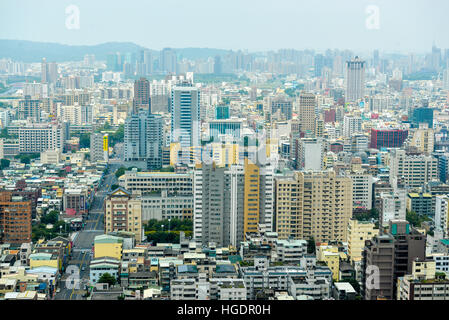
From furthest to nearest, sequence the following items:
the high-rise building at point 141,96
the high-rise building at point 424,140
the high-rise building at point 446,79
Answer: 1. the high-rise building at point 141,96
2. the high-rise building at point 424,140
3. the high-rise building at point 446,79

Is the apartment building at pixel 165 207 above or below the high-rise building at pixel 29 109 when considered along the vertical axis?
below

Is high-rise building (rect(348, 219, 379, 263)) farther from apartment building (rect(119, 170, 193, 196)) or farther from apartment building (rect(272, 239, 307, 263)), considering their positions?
apartment building (rect(119, 170, 193, 196))

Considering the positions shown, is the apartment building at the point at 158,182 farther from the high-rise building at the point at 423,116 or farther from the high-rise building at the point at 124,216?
the high-rise building at the point at 423,116

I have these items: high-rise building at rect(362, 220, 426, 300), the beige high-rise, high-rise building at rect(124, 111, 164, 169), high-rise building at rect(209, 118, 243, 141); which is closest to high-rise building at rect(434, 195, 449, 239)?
the beige high-rise

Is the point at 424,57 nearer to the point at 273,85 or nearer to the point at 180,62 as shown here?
the point at 180,62

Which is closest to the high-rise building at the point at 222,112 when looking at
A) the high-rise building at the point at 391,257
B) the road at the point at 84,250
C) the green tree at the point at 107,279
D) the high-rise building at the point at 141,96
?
the high-rise building at the point at 141,96

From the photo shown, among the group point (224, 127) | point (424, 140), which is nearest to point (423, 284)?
point (424, 140)
